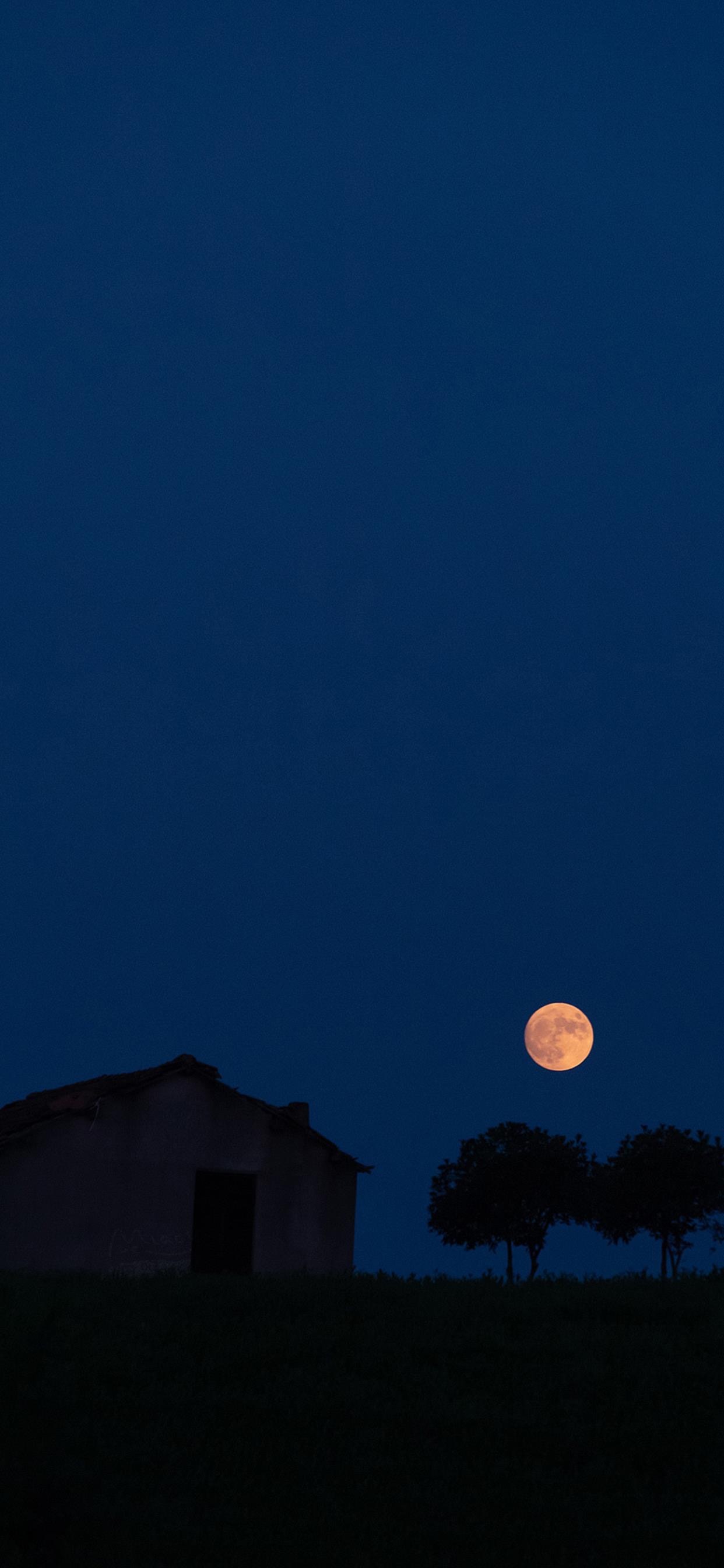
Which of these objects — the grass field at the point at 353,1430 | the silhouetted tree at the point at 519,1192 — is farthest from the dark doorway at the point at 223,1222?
the silhouetted tree at the point at 519,1192

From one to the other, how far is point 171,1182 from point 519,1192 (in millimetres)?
29179

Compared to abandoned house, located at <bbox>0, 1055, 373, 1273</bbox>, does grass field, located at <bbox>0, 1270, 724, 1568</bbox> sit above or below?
below

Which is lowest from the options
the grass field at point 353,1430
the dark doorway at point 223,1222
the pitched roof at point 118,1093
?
the grass field at point 353,1430

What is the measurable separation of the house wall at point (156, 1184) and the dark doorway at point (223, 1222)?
7.7 inches

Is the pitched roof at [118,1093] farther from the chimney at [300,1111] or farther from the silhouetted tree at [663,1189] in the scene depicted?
the silhouetted tree at [663,1189]

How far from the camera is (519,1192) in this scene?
175ft

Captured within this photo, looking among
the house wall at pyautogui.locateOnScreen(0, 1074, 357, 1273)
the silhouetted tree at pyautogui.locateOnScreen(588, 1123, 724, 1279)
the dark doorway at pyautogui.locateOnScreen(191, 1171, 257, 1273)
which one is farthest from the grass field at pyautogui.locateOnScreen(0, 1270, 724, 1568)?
the silhouetted tree at pyautogui.locateOnScreen(588, 1123, 724, 1279)

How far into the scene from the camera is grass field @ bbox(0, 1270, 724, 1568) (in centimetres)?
1079

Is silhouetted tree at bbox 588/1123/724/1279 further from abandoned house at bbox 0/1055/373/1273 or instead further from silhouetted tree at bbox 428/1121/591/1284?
abandoned house at bbox 0/1055/373/1273

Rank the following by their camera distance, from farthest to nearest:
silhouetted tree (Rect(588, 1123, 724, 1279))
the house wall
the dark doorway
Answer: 1. silhouetted tree (Rect(588, 1123, 724, 1279))
2. the dark doorway
3. the house wall

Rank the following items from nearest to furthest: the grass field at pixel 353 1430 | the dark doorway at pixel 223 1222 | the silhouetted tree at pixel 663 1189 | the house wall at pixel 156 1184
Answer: the grass field at pixel 353 1430 → the house wall at pixel 156 1184 → the dark doorway at pixel 223 1222 → the silhouetted tree at pixel 663 1189

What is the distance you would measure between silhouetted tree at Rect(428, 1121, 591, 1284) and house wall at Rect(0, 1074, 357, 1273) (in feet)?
81.3

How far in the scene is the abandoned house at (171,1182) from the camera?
26188 mm

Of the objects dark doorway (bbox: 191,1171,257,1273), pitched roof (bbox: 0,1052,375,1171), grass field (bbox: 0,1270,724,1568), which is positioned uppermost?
pitched roof (bbox: 0,1052,375,1171)
